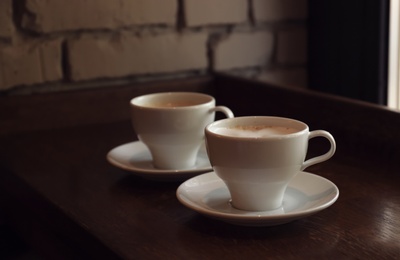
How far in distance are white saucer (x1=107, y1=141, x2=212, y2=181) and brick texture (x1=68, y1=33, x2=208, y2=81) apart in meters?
0.32

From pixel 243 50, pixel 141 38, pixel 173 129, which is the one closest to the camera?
pixel 173 129

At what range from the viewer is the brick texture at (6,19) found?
113cm

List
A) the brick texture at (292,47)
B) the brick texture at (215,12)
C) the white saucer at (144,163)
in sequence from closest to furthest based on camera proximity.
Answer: the white saucer at (144,163) < the brick texture at (215,12) < the brick texture at (292,47)

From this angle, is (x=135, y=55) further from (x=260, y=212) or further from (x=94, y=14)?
(x=260, y=212)

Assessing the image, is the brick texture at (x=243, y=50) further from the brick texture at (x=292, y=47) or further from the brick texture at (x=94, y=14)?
the brick texture at (x=94, y=14)

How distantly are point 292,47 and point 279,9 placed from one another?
89 millimetres

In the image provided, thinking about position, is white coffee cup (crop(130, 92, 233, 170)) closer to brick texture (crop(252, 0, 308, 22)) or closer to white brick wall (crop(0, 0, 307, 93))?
white brick wall (crop(0, 0, 307, 93))

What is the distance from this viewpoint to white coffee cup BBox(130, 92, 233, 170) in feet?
2.68

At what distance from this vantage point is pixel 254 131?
0.72 meters

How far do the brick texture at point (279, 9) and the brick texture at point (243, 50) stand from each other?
4 cm

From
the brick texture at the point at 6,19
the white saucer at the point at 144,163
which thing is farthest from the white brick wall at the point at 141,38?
the white saucer at the point at 144,163

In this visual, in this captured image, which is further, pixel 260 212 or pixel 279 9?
pixel 279 9

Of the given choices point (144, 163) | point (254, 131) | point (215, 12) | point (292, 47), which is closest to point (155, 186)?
point (144, 163)

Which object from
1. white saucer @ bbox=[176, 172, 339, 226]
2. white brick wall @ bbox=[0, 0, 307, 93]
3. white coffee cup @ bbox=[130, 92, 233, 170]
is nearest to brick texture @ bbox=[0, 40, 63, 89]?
white brick wall @ bbox=[0, 0, 307, 93]
